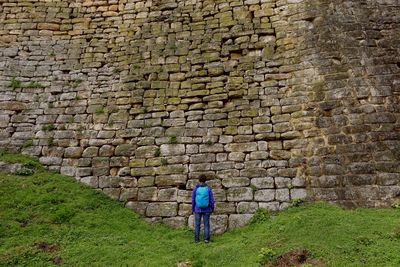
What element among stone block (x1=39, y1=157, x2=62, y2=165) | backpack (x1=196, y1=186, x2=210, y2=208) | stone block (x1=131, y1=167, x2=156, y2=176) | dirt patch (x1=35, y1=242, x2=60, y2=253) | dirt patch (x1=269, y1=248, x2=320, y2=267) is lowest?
dirt patch (x1=269, y1=248, x2=320, y2=267)

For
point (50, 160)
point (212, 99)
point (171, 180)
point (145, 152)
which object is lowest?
point (171, 180)

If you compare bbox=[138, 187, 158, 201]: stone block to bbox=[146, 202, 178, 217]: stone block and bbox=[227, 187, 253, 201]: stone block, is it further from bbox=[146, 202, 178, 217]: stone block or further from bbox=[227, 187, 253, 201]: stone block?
bbox=[227, 187, 253, 201]: stone block

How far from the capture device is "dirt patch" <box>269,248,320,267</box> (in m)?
6.02

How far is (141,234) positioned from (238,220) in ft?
6.14

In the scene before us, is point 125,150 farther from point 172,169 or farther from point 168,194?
point 168,194

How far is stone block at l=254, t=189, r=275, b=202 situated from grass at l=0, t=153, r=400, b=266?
397 millimetres

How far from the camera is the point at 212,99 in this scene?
31.4 ft

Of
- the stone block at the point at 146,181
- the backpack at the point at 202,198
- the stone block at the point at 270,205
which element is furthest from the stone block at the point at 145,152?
the stone block at the point at 270,205

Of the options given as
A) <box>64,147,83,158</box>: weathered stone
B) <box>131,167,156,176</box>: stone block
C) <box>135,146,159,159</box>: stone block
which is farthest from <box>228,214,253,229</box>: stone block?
<box>64,147,83,158</box>: weathered stone

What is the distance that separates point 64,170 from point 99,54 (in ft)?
10.9

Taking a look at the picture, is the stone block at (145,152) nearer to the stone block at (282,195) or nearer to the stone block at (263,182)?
the stone block at (263,182)

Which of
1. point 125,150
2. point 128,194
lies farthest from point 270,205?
point 125,150

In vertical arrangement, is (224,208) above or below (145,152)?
below

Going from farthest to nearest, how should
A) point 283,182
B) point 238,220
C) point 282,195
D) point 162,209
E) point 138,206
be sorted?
1. point 138,206
2. point 162,209
3. point 283,182
4. point 282,195
5. point 238,220
